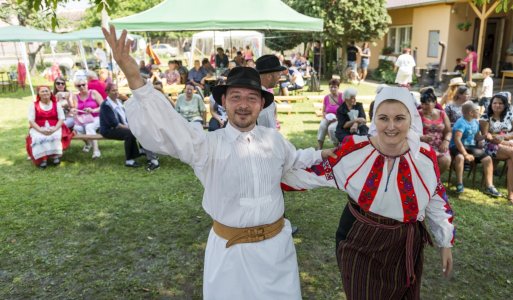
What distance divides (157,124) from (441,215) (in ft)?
5.59

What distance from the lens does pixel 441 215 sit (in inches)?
96.0

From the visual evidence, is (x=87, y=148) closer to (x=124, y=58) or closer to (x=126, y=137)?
(x=126, y=137)

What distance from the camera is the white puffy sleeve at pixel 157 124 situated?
1.85 m

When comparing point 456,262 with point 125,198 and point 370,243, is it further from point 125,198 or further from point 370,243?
point 125,198

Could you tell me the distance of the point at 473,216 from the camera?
16.6ft

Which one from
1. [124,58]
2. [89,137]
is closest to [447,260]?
[124,58]

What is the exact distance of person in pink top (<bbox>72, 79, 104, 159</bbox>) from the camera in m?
8.00

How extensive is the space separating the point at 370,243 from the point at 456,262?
2.12 meters

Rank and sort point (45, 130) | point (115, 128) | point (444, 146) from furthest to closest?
point (115, 128) → point (45, 130) → point (444, 146)

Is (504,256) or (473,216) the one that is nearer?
(504,256)

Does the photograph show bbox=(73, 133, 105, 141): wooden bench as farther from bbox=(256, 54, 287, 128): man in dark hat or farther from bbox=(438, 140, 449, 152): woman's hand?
bbox=(438, 140, 449, 152): woman's hand

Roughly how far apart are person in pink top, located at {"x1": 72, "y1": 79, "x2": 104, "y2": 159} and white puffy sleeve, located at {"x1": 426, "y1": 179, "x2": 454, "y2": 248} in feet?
22.0

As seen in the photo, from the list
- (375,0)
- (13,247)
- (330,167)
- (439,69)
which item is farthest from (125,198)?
(375,0)

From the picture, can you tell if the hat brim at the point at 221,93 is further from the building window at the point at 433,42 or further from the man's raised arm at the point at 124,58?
the building window at the point at 433,42
